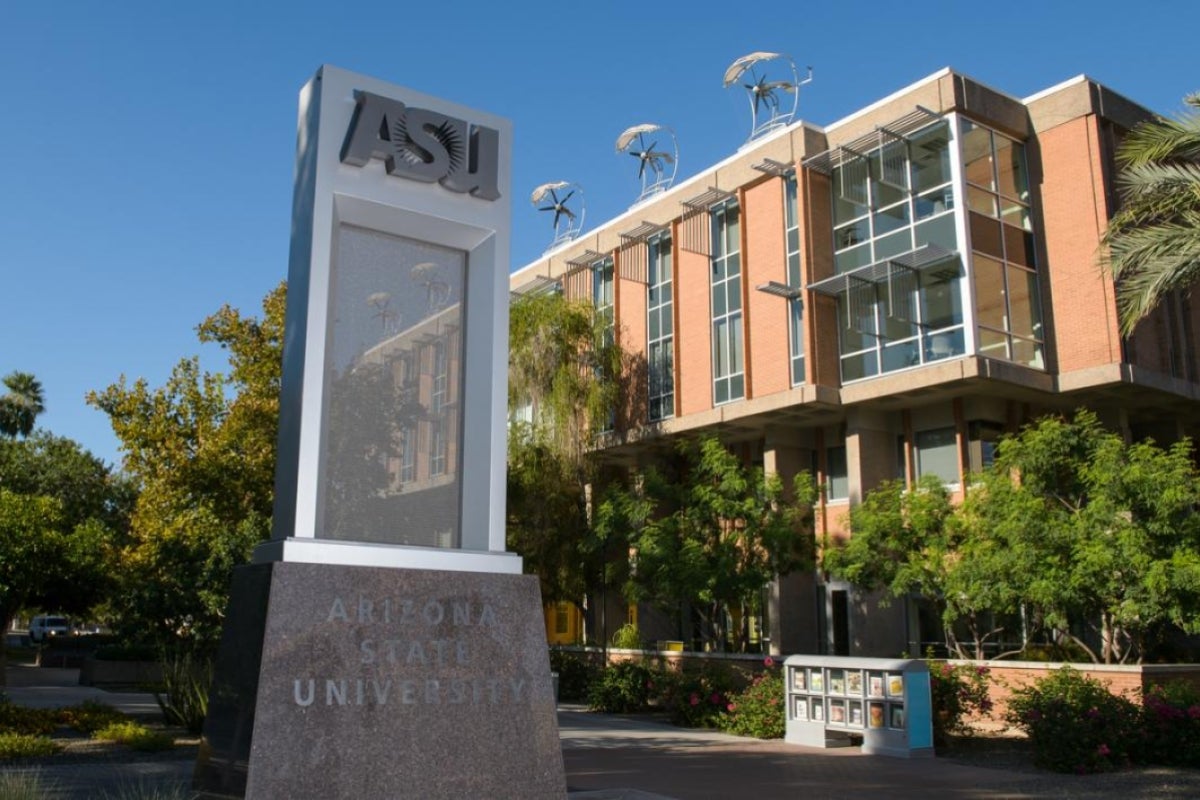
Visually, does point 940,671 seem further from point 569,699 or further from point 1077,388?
point 569,699

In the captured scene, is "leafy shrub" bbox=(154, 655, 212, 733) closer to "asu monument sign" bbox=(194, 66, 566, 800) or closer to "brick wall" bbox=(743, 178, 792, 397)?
"asu monument sign" bbox=(194, 66, 566, 800)

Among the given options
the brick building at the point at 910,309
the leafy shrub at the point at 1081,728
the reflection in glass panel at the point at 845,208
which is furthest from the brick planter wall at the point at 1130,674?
the reflection in glass panel at the point at 845,208

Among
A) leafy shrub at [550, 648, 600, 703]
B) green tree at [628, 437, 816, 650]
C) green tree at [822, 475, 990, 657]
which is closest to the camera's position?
green tree at [822, 475, 990, 657]

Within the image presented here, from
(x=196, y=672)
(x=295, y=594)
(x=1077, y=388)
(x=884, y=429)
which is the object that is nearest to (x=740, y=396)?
(x=884, y=429)

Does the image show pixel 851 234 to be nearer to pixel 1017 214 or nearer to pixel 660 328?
pixel 1017 214

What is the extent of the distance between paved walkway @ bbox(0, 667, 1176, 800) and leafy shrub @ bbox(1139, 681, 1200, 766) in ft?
5.48

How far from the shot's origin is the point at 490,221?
9.56 metres

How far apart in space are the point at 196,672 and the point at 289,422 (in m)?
11.1

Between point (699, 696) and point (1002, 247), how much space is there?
13508 mm

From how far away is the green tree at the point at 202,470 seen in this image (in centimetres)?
2433

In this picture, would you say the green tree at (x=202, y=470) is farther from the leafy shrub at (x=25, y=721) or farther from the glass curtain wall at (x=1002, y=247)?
the glass curtain wall at (x=1002, y=247)

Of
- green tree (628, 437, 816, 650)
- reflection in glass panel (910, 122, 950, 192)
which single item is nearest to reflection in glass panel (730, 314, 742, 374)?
green tree (628, 437, 816, 650)

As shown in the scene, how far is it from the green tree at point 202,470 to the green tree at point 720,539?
9440 millimetres

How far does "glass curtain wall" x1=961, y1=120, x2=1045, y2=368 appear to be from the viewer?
25094mm
